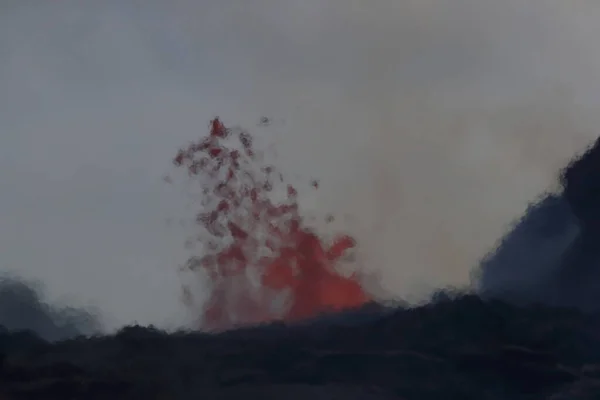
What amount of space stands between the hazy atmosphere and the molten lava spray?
6.5 inches

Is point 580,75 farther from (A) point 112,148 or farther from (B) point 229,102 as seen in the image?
(A) point 112,148

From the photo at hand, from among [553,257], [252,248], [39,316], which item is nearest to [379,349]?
[252,248]

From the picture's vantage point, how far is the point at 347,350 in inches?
215

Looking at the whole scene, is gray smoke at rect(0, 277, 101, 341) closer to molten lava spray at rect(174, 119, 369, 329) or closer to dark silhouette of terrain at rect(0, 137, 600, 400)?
dark silhouette of terrain at rect(0, 137, 600, 400)

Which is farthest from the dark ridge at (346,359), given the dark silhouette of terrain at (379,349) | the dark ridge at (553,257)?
the dark ridge at (553,257)

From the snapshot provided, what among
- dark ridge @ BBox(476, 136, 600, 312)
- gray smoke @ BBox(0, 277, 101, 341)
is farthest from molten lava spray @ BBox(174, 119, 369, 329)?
dark ridge @ BBox(476, 136, 600, 312)

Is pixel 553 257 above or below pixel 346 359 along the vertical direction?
above

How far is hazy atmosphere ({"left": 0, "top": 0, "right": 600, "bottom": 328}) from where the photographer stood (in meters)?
5.66

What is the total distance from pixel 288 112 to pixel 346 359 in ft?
6.32

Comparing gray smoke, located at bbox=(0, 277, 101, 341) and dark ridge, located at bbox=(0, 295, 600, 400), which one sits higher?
gray smoke, located at bbox=(0, 277, 101, 341)

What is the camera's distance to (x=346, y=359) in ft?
17.8

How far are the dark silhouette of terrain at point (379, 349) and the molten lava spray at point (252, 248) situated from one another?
0.15 meters

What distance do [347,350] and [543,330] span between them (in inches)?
55.2

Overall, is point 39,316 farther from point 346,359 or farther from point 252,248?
point 346,359
